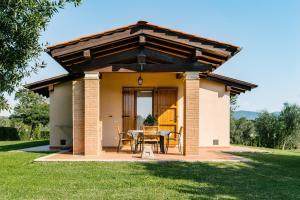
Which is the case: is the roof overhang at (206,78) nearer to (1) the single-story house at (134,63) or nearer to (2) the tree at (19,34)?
(1) the single-story house at (134,63)

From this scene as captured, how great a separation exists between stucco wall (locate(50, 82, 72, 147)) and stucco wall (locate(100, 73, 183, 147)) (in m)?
1.58

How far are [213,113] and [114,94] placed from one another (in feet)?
14.9

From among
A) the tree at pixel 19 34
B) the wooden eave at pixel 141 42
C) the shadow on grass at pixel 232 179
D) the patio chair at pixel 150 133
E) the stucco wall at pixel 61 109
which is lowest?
the shadow on grass at pixel 232 179

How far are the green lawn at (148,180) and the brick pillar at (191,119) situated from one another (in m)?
1.58

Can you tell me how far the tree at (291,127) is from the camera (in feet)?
75.2

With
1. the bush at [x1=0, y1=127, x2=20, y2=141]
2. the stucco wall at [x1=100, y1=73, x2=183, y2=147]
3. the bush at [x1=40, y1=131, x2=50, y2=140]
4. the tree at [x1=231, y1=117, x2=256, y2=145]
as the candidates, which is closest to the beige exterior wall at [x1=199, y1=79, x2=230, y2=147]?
the stucco wall at [x1=100, y1=73, x2=183, y2=147]

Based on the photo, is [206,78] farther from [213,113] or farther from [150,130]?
[150,130]

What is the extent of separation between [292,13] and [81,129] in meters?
11.2

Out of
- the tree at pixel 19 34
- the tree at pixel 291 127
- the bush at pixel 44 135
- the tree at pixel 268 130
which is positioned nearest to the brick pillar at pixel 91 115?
the tree at pixel 19 34

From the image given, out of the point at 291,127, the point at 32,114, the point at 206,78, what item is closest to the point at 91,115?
the point at 206,78

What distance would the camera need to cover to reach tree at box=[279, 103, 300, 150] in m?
22.9

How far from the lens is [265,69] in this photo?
2500 cm

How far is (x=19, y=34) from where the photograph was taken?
5766 mm

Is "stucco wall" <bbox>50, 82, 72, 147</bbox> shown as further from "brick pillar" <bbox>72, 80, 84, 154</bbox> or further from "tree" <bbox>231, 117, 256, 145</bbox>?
"tree" <bbox>231, 117, 256, 145</bbox>
